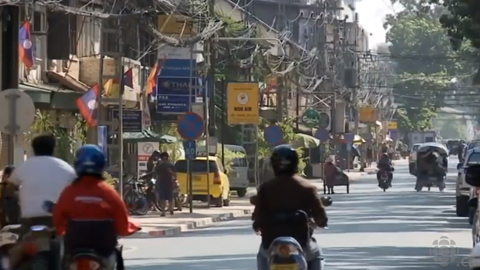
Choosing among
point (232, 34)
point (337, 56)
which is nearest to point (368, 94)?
point (337, 56)

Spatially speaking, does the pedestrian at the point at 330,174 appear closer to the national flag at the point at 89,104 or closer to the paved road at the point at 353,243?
the paved road at the point at 353,243

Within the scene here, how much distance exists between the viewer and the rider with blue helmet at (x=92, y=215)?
1109cm

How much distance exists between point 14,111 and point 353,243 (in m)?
6.75

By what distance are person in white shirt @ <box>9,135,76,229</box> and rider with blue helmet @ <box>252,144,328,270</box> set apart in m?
2.37

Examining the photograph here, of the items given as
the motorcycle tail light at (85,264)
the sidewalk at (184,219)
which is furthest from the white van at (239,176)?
the motorcycle tail light at (85,264)

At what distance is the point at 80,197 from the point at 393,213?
1059 inches

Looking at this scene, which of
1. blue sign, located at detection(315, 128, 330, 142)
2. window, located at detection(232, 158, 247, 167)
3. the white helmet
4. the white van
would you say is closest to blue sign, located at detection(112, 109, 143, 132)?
the white van

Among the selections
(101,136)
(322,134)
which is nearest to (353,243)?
(101,136)

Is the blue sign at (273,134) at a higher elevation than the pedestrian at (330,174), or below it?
higher

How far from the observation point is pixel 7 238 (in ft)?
46.9

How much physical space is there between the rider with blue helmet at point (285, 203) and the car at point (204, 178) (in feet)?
99.6

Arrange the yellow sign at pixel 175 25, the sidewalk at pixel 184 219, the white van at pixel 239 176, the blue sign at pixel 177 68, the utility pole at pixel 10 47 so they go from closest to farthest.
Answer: the utility pole at pixel 10 47, the sidewalk at pixel 184 219, the blue sign at pixel 177 68, the yellow sign at pixel 175 25, the white van at pixel 239 176

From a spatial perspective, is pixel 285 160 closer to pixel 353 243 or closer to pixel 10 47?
pixel 353 243

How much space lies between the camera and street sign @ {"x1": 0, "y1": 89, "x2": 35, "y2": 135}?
2328 centimetres
